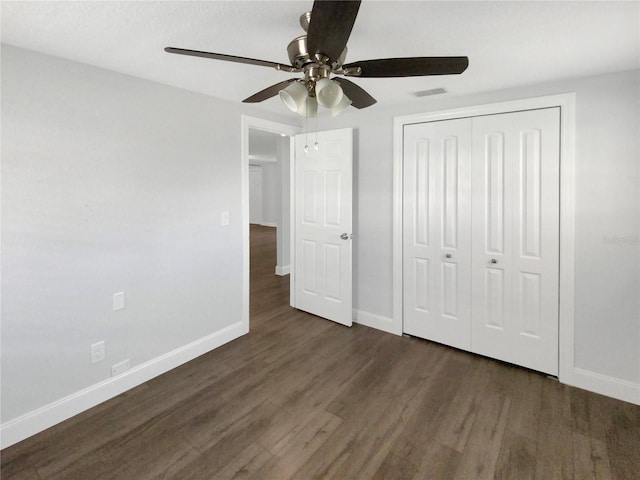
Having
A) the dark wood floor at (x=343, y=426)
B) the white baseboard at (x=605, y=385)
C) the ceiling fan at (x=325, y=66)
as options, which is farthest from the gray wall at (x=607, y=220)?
the ceiling fan at (x=325, y=66)

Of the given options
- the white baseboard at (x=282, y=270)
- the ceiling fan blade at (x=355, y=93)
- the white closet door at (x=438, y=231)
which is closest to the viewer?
the ceiling fan blade at (x=355, y=93)

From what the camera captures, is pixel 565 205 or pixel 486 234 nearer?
pixel 565 205

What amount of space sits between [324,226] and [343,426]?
200 centimetres

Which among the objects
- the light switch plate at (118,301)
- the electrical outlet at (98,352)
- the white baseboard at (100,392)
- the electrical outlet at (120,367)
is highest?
the light switch plate at (118,301)

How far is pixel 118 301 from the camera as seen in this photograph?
92.4 inches

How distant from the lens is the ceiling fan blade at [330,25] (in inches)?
40.2

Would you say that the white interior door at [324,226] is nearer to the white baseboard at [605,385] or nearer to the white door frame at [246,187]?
the white door frame at [246,187]

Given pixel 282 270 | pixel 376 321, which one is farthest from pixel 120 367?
pixel 282 270

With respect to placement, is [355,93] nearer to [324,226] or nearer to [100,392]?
[324,226]

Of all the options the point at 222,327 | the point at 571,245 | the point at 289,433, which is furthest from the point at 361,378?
the point at 571,245

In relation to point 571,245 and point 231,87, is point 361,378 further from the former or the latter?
point 231,87

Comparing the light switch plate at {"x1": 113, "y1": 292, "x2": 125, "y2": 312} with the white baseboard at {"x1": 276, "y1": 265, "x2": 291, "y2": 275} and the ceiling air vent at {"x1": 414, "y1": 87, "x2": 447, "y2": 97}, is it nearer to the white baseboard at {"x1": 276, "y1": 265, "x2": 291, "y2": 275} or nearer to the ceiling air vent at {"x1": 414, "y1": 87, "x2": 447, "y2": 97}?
the ceiling air vent at {"x1": 414, "y1": 87, "x2": 447, "y2": 97}

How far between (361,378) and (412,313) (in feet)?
3.04

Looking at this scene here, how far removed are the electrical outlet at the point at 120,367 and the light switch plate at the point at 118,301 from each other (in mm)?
396
